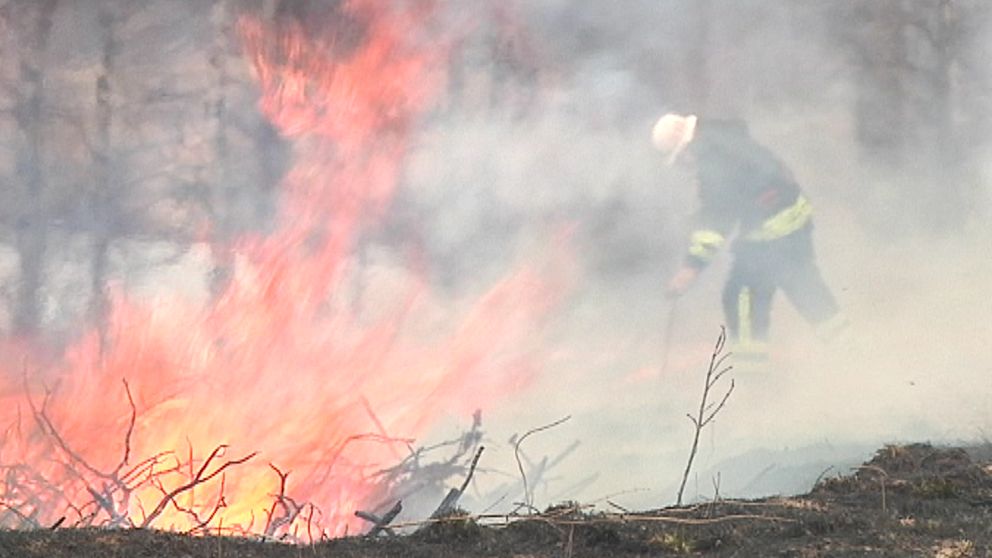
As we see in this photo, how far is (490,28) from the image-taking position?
1258 cm

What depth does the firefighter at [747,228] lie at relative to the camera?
38.9ft

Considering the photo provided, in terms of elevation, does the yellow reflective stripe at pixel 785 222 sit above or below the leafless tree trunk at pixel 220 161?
below

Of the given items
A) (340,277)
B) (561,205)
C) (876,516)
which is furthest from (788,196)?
(876,516)

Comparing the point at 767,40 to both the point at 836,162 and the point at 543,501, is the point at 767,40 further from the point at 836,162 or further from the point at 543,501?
the point at 543,501

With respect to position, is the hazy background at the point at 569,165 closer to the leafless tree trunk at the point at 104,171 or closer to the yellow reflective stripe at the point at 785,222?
the leafless tree trunk at the point at 104,171

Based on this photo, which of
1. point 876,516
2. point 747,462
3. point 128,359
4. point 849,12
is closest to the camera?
point 876,516

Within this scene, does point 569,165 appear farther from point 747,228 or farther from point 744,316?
point 744,316

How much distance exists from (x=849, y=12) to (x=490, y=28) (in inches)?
192

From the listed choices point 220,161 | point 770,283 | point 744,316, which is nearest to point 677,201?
point 770,283

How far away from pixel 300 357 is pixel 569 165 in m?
4.31

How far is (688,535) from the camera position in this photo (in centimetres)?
404

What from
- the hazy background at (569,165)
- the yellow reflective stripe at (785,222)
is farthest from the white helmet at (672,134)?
the yellow reflective stripe at (785,222)

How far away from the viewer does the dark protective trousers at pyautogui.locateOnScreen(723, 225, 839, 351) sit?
1184 cm

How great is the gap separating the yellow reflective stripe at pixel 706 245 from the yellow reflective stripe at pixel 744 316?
0.63 meters
